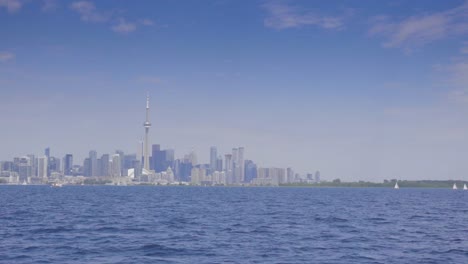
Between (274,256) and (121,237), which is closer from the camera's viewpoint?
(274,256)

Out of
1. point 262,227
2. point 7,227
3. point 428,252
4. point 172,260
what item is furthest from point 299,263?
point 7,227

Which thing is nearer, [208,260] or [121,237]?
[208,260]

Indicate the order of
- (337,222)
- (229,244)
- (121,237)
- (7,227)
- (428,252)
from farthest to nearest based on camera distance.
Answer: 1. (337,222)
2. (7,227)
3. (121,237)
4. (229,244)
5. (428,252)

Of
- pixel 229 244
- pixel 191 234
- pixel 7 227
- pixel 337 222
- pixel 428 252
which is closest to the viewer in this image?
pixel 428 252

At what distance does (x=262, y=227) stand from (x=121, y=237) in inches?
575

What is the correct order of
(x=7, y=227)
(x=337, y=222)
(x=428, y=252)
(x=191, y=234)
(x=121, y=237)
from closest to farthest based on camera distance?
(x=428, y=252), (x=121, y=237), (x=191, y=234), (x=7, y=227), (x=337, y=222)

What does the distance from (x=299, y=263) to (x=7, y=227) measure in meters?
29.8

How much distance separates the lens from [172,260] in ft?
109

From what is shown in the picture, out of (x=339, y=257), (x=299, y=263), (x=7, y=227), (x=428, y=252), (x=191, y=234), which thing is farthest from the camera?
(x=7, y=227)

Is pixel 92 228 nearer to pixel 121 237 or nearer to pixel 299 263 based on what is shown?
pixel 121 237

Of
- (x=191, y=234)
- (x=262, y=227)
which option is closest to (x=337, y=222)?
(x=262, y=227)

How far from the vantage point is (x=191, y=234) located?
45188 millimetres

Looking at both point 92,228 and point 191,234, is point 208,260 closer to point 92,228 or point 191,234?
point 191,234

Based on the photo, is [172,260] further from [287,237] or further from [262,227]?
[262,227]
